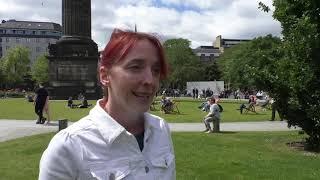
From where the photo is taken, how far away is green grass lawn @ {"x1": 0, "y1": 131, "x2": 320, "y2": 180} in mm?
10820

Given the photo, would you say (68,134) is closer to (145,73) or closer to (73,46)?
(145,73)

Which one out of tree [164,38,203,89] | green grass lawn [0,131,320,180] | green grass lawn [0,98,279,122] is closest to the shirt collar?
green grass lawn [0,131,320,180]

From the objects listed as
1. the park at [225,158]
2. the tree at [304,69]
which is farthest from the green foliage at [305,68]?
the park at [225,158]

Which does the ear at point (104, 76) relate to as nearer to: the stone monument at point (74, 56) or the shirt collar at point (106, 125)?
the shirt collar at point (106, 125)

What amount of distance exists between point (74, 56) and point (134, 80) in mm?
58014

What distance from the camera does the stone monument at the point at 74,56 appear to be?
195ft

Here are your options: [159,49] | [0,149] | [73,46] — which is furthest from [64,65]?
[159,49]

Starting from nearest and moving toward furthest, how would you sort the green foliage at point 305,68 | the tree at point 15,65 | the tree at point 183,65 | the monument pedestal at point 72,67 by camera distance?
the green foliage at point 305,68, the monument pedestal at point 72,67, the tree at point 183,65, the tree at point 15,65

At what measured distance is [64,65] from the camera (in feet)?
198

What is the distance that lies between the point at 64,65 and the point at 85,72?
7.74 ft

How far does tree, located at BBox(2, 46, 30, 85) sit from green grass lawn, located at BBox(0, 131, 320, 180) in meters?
115

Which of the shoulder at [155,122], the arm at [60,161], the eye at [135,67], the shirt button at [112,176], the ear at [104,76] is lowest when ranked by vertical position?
the shirt button at [112,176]

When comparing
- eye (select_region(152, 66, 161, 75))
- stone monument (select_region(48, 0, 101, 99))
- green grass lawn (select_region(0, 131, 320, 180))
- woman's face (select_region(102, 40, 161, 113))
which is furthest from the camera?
stone monument (select_region(48, 0, 101, 99))

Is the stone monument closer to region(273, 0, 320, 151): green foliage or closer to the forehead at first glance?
region(273, 0, 320, 151): green foliage
